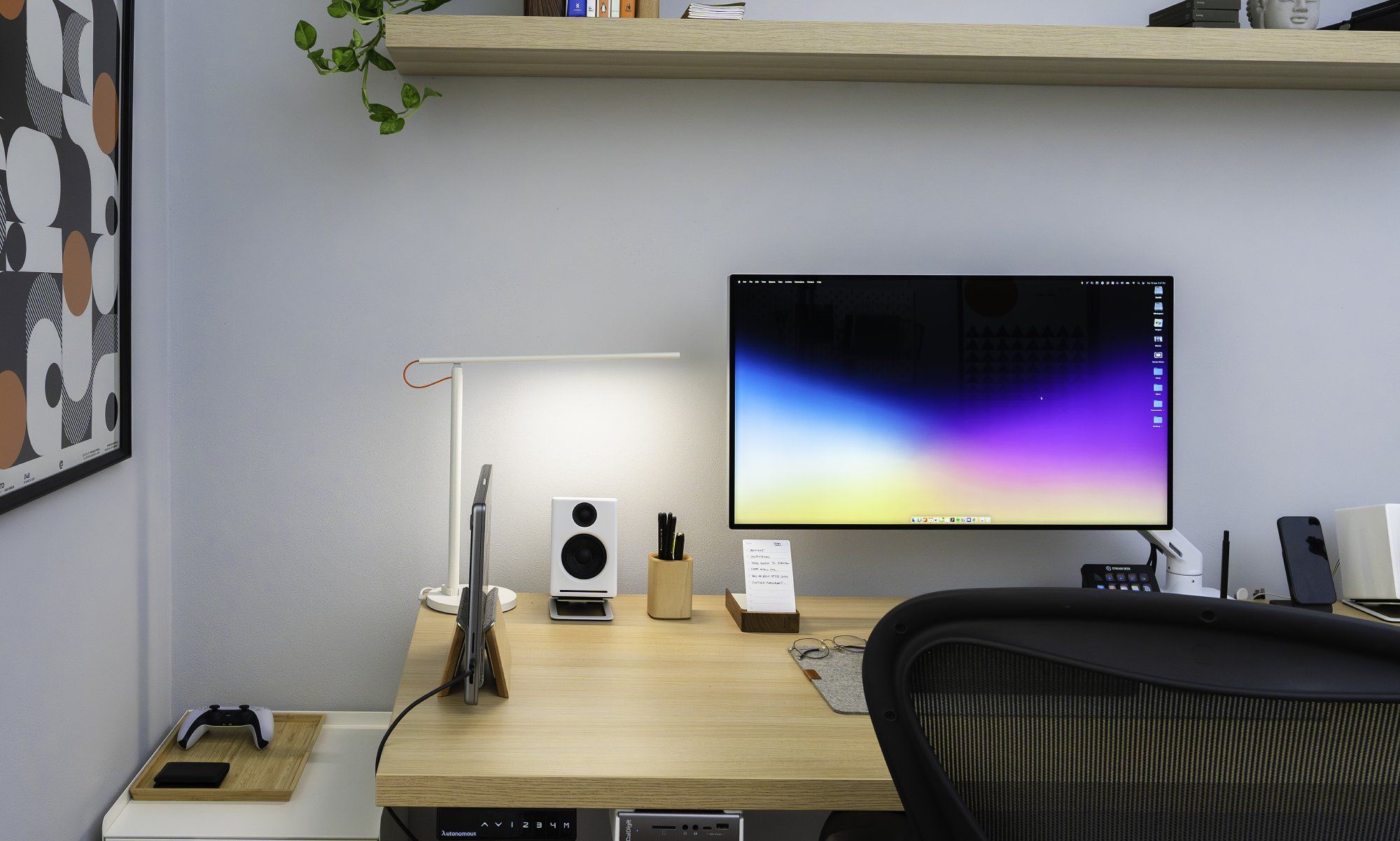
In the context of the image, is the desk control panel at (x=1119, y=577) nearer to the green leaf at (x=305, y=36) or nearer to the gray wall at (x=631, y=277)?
the gray wall at (x=631, y=277)

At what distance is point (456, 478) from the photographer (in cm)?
181

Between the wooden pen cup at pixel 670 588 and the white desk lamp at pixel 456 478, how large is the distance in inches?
10.8

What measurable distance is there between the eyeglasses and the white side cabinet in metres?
0.71

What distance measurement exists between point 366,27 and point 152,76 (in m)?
0.38

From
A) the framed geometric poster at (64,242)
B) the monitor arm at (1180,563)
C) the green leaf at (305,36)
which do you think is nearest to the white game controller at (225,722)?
→ the framed geometric poster at (64,242)

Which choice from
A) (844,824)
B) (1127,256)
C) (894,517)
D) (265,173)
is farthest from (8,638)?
(1127,256)

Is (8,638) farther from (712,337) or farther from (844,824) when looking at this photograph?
(712,337)

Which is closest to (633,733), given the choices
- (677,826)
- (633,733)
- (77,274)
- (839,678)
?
(633,733)

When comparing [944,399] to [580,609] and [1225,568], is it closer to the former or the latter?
[1225,568]

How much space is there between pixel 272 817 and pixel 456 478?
620 millimetres

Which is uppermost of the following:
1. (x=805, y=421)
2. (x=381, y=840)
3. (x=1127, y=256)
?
(x=1127, y=256)

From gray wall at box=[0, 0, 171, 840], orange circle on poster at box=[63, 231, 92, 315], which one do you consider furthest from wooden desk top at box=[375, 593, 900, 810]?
orange circle on poster at box=[63, 231, 92, 315]

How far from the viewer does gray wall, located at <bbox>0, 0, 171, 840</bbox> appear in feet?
4.23

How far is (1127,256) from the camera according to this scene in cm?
199
